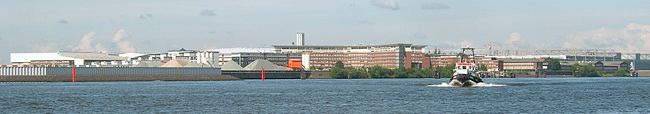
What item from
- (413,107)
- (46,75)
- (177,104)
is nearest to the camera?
(413,107)

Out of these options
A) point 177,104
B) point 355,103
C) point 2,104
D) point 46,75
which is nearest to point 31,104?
point 2,104

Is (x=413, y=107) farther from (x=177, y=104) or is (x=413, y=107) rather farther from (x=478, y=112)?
(x=177, y=104)

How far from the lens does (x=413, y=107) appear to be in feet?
251

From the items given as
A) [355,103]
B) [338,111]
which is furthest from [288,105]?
[338,111]

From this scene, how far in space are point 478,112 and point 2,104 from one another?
32.7 metres

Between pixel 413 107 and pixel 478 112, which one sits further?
pixel 413 107

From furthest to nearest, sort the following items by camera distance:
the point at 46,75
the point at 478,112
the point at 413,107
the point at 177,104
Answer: the point at 46,75
the point at 177,104
the point at 413,107
the point at 478,112

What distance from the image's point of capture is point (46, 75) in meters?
200

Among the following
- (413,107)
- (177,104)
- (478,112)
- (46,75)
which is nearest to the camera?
(478,112)

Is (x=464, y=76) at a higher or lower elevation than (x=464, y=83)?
higher

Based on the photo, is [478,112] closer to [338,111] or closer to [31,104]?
[338,111]

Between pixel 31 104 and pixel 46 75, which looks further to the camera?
pixel 46 75

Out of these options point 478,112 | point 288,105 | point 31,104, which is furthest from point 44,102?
point 478,112

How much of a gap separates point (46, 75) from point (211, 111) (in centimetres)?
13239
